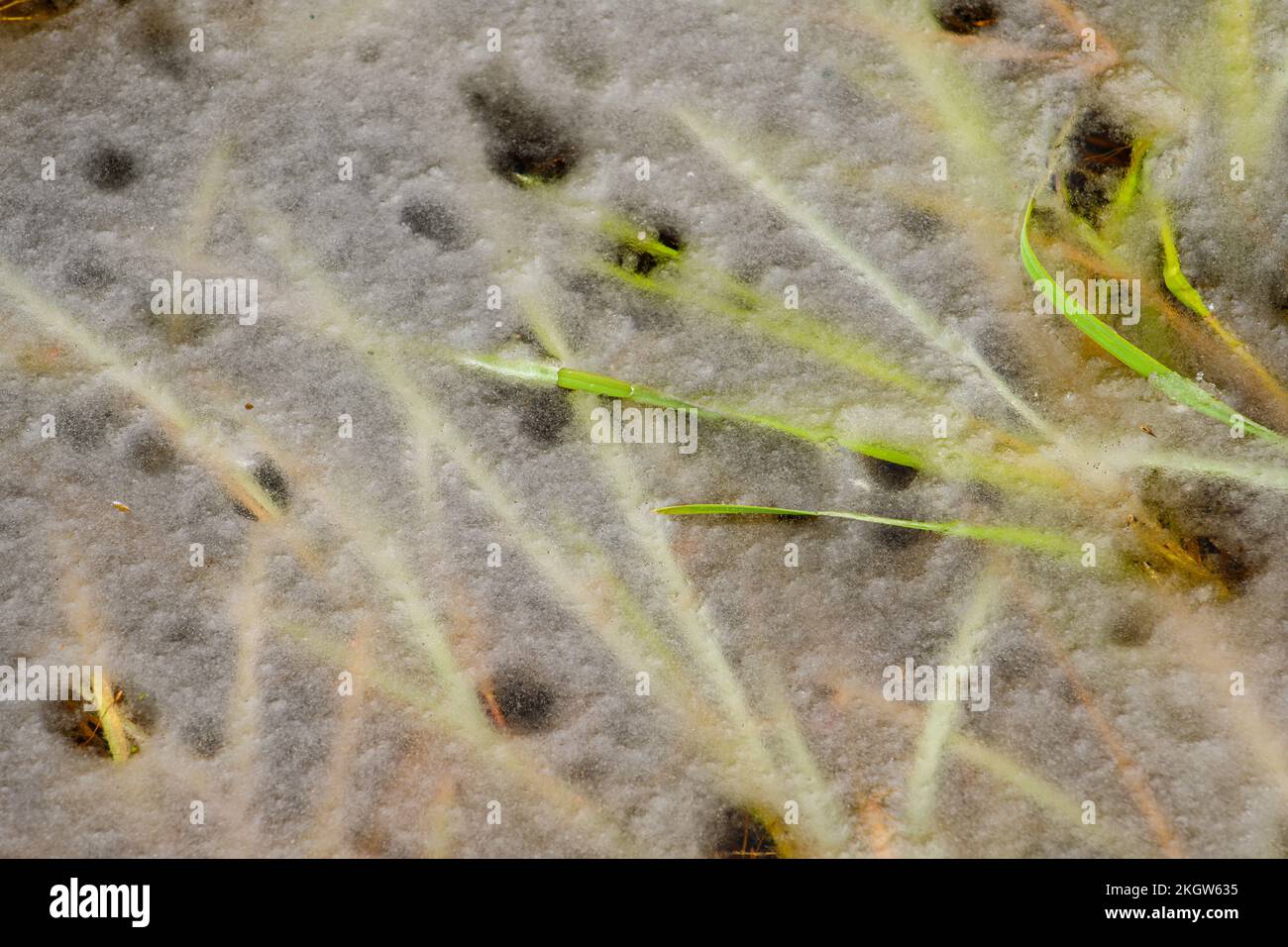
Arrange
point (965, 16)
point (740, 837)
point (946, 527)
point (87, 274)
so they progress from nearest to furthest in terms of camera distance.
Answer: point (740, 837)
point (946, 527)
point (87, 274)
point (965, 16)

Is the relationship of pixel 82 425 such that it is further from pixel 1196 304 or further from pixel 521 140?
pixel 1196 304

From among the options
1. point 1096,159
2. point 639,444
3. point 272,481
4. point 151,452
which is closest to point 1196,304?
point 1096,159

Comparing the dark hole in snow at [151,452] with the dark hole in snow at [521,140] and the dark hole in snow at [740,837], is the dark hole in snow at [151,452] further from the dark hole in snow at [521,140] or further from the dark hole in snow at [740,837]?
the dark hole in snow at [740,837]

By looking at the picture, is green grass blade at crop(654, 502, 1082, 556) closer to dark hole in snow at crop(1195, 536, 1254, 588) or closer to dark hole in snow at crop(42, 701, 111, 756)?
dark hole in snow at crop(1195, 536, 1254, 588)

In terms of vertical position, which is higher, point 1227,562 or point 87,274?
point 87,274

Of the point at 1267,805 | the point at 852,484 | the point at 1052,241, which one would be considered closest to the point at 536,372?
the point at 852,484

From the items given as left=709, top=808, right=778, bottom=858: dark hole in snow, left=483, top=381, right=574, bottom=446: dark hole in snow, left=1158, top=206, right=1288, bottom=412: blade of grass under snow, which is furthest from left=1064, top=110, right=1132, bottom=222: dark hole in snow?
left=709, top=808, right=778, bottom=858: dark hole in snow

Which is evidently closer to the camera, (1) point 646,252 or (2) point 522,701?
(2) point 522,701
